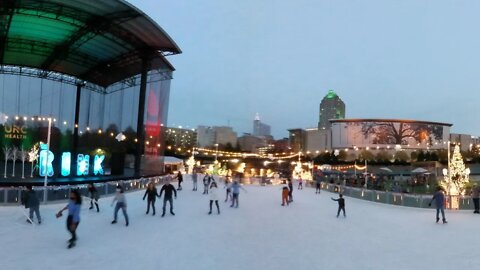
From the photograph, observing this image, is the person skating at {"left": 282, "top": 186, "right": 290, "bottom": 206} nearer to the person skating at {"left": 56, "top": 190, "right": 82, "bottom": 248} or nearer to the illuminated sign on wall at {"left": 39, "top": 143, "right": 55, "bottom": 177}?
the person skating at {"left": 56, "top": 190, "right": 82, "bottom": 248}

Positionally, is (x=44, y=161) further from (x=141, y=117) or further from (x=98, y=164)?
(x=141, y=117)

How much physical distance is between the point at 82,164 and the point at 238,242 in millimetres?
22212

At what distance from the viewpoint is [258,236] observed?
35.2 feet

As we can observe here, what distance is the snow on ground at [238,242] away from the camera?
771cm

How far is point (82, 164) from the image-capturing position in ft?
94.8

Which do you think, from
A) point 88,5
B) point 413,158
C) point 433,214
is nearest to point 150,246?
point 433,214

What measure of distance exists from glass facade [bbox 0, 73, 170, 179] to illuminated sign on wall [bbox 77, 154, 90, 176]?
2.56 feet

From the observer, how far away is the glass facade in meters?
30.8

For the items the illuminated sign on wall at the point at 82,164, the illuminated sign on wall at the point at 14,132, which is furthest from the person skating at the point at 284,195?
the illuminated sign on wall at the point at 14,132

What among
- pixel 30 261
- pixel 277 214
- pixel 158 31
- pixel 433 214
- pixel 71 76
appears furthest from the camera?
pixel 71 76

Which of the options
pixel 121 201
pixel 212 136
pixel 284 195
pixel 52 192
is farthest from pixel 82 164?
pixel 212 136

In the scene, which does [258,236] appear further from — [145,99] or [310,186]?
[310,186]

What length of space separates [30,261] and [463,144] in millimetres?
126979

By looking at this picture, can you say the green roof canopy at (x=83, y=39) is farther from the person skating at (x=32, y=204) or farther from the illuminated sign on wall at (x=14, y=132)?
the person skating at (x=32, y=204)
